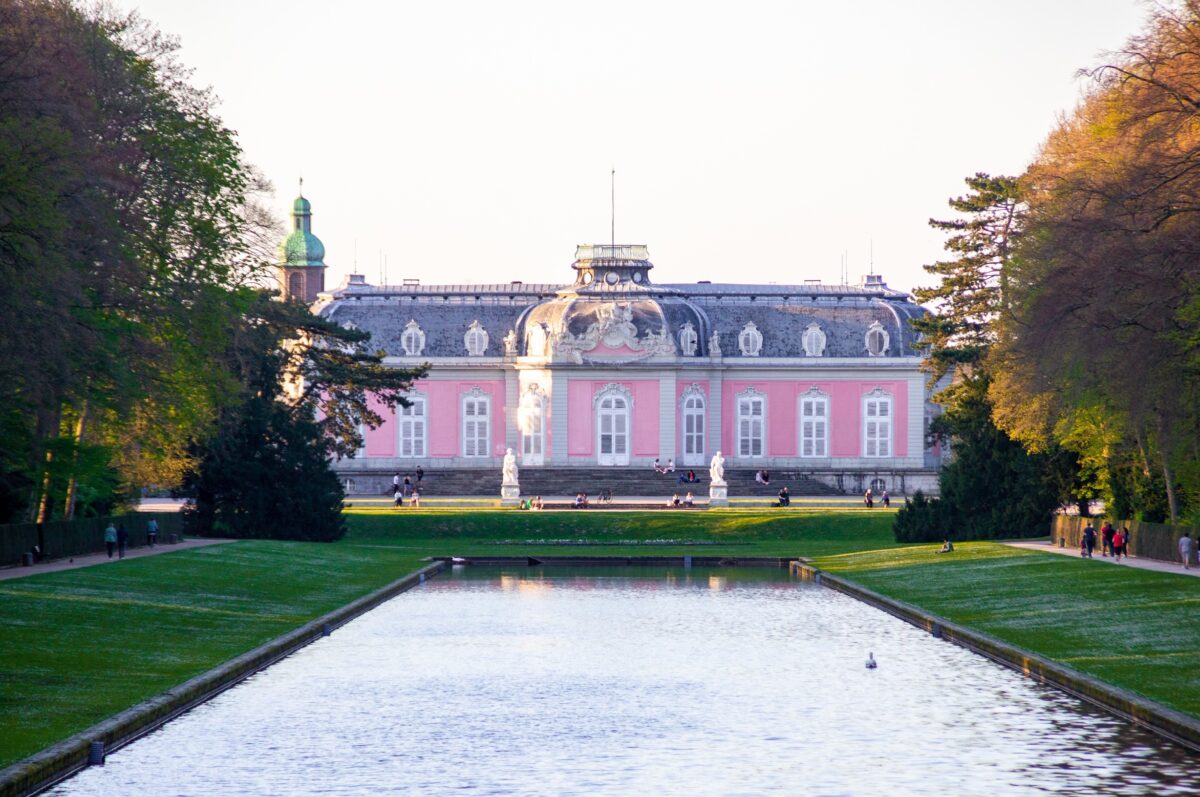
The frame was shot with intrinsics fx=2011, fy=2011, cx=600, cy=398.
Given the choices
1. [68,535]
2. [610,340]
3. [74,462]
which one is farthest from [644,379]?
[74,462]

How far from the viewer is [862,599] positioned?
3441cm

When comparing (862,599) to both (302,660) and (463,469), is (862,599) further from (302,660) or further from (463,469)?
(463,469)

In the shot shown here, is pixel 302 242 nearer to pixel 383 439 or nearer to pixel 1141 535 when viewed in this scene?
pixel 383 439

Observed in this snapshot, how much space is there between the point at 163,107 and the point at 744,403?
169 feet

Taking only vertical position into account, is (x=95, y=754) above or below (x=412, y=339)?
below

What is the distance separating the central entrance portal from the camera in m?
85.0

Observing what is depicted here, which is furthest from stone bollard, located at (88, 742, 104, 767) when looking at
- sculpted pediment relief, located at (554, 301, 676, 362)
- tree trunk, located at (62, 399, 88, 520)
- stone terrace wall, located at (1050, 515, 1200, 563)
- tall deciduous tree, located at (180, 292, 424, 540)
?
sculpted pediment relief, located at (554, 301, 676, 362)

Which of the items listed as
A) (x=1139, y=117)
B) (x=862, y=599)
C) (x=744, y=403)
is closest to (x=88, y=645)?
(x=862, y=599)

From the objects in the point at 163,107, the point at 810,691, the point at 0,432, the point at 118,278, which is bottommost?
the point at 810,691

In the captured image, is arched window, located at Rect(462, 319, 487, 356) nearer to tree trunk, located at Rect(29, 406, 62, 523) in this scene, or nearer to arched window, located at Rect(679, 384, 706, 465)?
arched window, located at Rect(679, 384, 706, 465)

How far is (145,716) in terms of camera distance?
720 inches

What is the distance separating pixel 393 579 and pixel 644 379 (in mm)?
47640

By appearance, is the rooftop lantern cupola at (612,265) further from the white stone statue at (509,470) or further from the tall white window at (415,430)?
the white stone statue at (509,470)

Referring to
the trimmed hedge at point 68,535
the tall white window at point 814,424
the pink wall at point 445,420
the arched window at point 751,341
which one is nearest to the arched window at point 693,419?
the arched window at point 751,341
